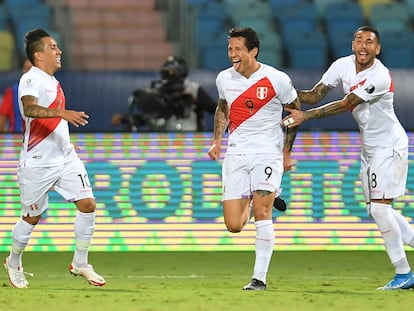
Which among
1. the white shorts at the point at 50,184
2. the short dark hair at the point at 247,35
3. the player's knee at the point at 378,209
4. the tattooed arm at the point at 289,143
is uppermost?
the short dark hair at the point at 247,35

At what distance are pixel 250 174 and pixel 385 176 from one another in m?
1.00

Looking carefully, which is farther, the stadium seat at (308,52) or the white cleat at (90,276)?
the stadium seat at (308,52)

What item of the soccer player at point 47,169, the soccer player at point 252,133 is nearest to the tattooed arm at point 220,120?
the soccer player at point 252,133

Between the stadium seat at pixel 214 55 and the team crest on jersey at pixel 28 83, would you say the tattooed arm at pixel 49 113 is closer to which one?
the team crest on jersey at pixel 28 83

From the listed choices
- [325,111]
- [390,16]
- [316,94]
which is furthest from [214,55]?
[325,111]

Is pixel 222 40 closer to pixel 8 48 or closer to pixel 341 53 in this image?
pixel 341 53

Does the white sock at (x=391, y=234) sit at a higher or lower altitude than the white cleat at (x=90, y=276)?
higher

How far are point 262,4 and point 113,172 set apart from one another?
6.64m

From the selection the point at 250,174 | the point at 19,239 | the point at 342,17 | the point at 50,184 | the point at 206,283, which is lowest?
the point at 206,283

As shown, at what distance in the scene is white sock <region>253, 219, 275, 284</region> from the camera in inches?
385

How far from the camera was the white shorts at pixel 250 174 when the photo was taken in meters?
9.91

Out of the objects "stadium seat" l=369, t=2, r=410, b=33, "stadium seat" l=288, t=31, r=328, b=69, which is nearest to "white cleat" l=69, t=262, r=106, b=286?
"stadium seat" l=288, t=31, r=328, b=69

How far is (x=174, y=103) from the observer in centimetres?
A: 1436

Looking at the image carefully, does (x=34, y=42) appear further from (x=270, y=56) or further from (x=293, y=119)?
(x=270, y=56)
